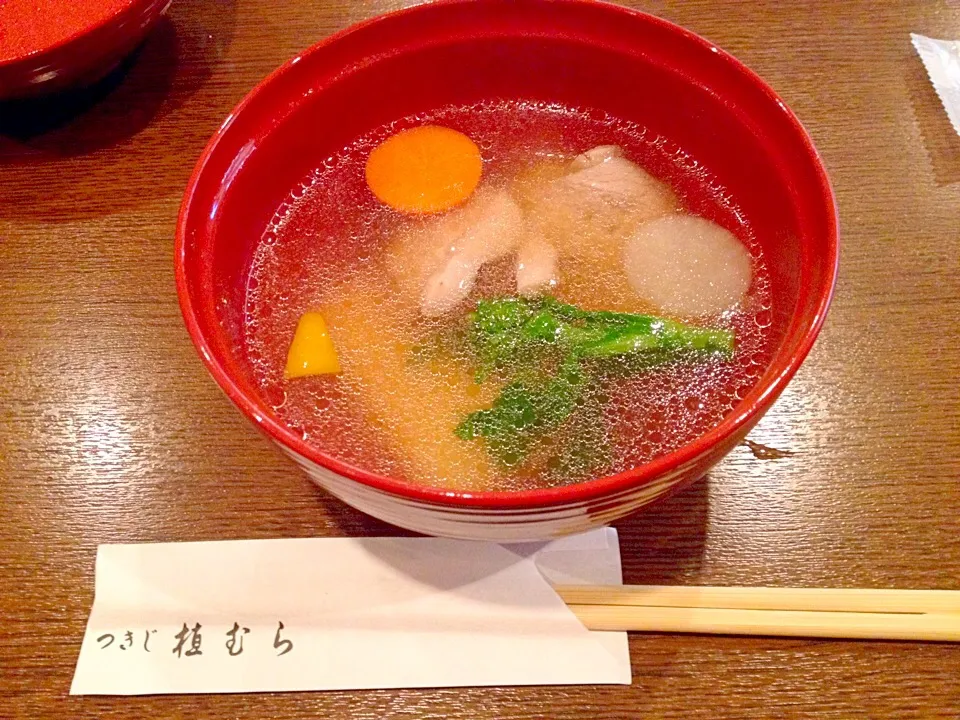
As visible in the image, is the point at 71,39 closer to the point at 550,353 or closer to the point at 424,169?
the point at 424,169

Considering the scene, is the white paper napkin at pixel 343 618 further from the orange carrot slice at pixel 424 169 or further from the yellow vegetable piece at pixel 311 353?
the orange carrot slice at pixel 424 169

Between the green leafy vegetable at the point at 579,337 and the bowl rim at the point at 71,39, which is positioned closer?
the green leafy vegetable at the point at 579,337

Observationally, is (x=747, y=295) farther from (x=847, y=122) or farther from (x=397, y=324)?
(x=847, y=122)

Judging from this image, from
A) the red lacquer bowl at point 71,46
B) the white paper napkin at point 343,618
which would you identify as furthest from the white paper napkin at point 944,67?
the red lacquer bowl at point 71,46

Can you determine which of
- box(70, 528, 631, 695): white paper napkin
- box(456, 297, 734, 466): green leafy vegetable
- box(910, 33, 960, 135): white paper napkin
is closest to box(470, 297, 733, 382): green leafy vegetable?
box(456, 297, 734, 466): green leafy vegetable

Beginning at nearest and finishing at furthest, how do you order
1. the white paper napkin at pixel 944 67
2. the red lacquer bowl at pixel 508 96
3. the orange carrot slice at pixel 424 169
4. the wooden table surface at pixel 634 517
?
1. the red lacquer bowl at pixel 508 96
2. the wooden table surface at pixel 634 517
3. the orange carrot slice at pixel 424 169
4. the white paper napkin at pixel 944 67

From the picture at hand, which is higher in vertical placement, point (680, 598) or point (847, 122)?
point (847, 122)

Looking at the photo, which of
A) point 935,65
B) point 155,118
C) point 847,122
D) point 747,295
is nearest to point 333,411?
point 747,295
